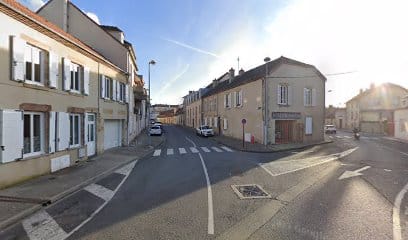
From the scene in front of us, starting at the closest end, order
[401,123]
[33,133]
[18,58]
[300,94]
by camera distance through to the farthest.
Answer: [18,58] < [33,133] < [300,94] < [401,123]

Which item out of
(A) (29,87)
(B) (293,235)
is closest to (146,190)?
(B) (293,235)

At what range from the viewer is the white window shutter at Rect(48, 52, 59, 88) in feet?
36.2

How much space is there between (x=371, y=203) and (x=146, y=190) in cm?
615

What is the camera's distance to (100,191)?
8703 millimetres

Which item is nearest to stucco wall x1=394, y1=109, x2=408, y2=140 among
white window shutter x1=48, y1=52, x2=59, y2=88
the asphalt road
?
the asphalt road

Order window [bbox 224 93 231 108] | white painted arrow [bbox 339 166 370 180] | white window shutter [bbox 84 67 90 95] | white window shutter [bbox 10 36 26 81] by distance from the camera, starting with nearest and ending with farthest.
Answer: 1. white window shutter [bbox 10 36 26 81]
2. white painted arrow [bbox 339 166 370 180]
3. white window shutter [bbox 84 67 90 95]
4. window [bbox 224 93 231 108]

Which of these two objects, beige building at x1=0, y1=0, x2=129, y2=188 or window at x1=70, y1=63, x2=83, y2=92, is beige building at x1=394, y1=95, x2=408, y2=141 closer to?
beige building at x1=0, y1=0, x2=129, y2=188

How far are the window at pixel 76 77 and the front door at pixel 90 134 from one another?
5.36 feet

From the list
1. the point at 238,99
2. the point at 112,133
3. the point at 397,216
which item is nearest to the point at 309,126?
the point at 238,99

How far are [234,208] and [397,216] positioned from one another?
11.8ft

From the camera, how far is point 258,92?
80.6ft

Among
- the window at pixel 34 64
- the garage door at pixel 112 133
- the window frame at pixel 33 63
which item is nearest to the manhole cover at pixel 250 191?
the window frame at pixel 33 63

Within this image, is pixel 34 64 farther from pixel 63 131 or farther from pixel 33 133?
pixel 63 131

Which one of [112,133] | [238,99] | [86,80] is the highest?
[238,99]
